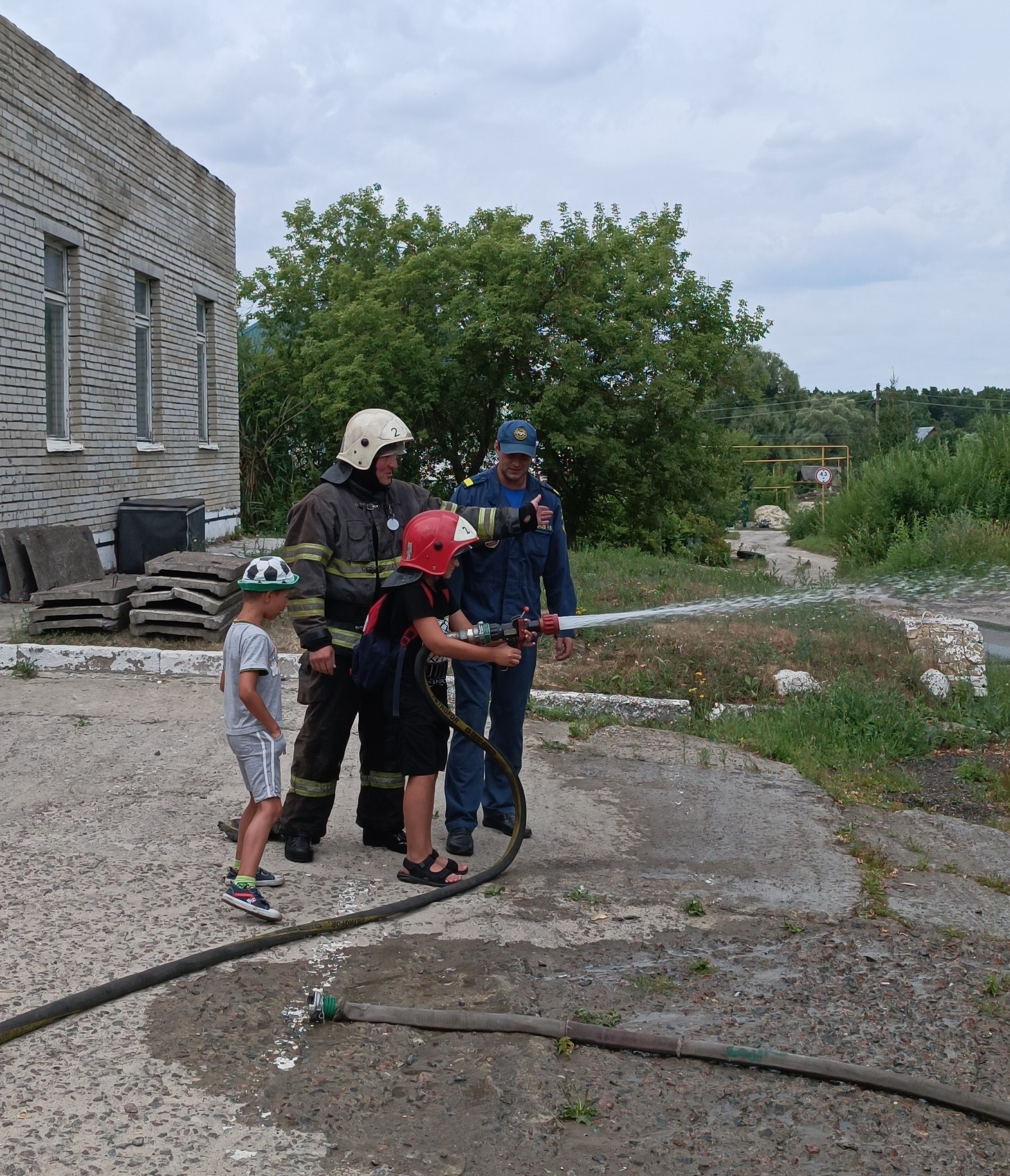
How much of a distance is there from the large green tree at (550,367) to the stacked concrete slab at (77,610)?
1180cm

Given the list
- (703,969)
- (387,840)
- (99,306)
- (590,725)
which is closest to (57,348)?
(99,306)

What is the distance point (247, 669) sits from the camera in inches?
172

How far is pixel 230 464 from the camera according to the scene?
18.5 metres

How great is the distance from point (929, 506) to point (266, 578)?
20.7 metres

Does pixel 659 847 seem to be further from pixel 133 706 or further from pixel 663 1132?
pixel 133 706

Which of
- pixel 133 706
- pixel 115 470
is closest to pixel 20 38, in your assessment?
pixel 115 470

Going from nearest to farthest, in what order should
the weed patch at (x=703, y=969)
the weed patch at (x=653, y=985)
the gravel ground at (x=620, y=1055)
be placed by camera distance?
1. the gravel ground at (x=620, y=1055)
2. the weed patch at (x=653, y=985)
3. the weed patch at (x=703, y=969)

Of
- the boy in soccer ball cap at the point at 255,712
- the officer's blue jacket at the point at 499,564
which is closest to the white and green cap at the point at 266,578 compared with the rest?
the boy in soccer ball cap at the point at 255,712

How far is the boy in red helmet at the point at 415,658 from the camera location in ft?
15.5

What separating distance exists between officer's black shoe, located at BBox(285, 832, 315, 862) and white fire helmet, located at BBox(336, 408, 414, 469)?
159 centimetres

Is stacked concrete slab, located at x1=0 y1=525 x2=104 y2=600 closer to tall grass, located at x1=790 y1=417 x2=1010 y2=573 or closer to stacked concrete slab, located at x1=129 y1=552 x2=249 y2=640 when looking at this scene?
stacked concrete slab, located at x1=129 y1=552 x2=249 y2=640

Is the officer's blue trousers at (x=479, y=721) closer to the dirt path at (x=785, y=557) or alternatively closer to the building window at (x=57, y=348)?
the building window at (x=57, y=348)

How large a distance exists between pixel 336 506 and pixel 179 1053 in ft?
7.79

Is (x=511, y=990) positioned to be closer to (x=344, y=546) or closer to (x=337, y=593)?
(x=337, y=593)
